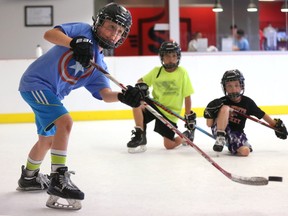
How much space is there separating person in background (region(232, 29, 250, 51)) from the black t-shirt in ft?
14.0

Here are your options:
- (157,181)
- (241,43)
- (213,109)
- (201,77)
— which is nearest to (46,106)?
(157,181)

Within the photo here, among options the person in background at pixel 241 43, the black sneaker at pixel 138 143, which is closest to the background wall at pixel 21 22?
the person in background at pixel 241 43

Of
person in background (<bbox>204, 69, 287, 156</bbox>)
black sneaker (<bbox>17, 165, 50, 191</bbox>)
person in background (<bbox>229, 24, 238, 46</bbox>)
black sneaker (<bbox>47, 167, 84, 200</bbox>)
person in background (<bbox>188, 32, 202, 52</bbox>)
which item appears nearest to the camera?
black sneaker (<bbox>47, 167, 84, 200</bbox>)

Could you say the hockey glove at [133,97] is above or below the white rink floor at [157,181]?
above

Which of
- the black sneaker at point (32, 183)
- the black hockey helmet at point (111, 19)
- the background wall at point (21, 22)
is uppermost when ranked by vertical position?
the background wall at point (21, 22)

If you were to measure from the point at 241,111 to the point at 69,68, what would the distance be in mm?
1506

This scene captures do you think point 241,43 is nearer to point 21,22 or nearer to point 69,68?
point 21,22

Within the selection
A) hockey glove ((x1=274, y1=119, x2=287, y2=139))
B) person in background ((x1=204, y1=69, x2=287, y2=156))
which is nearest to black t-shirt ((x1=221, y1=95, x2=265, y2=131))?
person in background ((x1=204, y1=69, x2=287, y2=156))

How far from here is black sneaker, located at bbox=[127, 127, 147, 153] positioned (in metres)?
3.45

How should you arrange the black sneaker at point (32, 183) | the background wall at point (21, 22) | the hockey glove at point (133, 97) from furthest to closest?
the background wall at point (21, 22) → the black sneaker at point (32, 183) → the hockey glove at point (133, 97)

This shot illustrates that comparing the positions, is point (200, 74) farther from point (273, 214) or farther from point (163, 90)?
point (273, 214)

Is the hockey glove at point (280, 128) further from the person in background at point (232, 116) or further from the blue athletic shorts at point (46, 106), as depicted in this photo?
the blue athletic shorts at point (46, 106)

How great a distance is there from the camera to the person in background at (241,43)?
24.4ft

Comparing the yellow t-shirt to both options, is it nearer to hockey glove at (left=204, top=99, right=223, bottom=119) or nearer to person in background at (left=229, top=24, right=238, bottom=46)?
hockey glove at (left=204, top=99, right=223, bottom=119)
